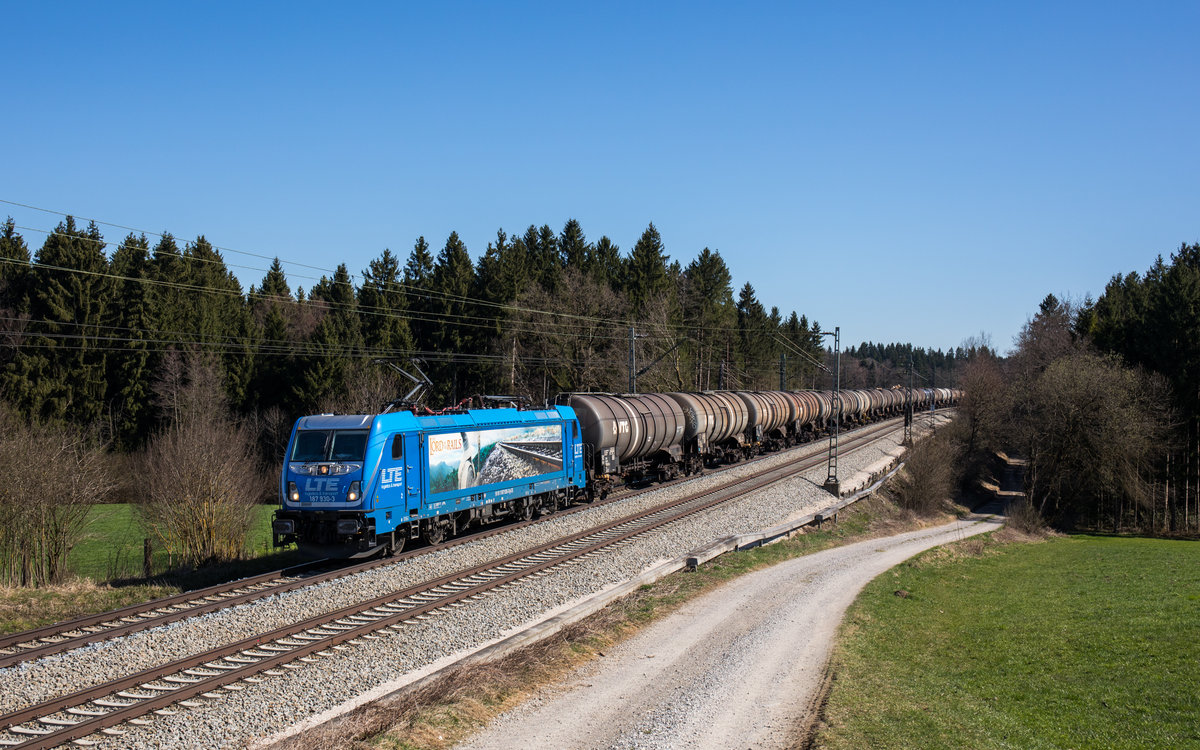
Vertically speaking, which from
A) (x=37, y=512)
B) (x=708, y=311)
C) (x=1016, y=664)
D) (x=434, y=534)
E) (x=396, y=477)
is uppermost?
(x=708, y=311)

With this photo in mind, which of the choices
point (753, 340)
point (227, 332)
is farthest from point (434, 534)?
point (753, 340)

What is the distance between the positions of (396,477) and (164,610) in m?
5.27

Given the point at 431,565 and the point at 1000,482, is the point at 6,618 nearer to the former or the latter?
the point at 431,565

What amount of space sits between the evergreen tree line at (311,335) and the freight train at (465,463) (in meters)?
7.76

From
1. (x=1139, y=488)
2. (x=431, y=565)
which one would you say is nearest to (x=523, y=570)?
(x=431, y=565)

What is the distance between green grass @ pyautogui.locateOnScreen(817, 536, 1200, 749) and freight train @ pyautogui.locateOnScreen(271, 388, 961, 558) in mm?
9737

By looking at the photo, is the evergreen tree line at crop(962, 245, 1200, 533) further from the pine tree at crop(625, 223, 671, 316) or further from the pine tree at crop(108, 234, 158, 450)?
the pine tree at crop(108, 234, 158, 450)

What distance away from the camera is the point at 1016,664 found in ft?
42.6

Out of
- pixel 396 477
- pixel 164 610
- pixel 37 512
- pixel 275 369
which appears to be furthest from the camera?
pixel 275 369

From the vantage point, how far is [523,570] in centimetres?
1684

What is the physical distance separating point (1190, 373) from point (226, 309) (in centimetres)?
6498

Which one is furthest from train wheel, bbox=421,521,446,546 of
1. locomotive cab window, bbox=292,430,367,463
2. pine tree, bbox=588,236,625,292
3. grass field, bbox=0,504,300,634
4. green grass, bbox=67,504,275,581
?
pine tree, bbox=588,236,625,292

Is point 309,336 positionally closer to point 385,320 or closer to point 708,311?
point 385,320

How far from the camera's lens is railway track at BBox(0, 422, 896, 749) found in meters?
8.55
